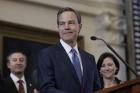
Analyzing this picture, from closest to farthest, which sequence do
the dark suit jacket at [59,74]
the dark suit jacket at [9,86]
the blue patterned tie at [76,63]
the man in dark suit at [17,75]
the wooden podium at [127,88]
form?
the wooden podium at [127,88]
the dark suit jacket at [59,74]
the blue patterned tie at [76,63]
the dark suit jacket at [9,86]
the man in dark suit at [17,75]

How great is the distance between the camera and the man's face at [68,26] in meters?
2.96

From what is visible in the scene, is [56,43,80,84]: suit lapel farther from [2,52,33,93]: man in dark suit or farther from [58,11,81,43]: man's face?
[2,52,33,93]: man in dark suit

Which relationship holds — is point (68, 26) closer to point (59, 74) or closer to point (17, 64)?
point (59, 74)

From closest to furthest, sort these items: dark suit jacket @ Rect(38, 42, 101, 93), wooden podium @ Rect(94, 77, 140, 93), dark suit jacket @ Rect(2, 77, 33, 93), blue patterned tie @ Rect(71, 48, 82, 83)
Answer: wooden podium @ Rect(94, 77, 140, 93), dark suit jacket @ Rect(38, 42, 101, 93), blue patterned tie @ Rect(71, 48, 82, 83), dark suit jacket @ Rect(2, 77, 33, 93)

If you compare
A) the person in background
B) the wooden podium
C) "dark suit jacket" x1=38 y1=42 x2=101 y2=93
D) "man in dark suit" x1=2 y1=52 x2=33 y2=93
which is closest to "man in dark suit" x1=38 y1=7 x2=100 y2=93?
"dark suit jacket" x1=38 y1=42 x2=101 y2=93

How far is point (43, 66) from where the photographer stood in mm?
2893

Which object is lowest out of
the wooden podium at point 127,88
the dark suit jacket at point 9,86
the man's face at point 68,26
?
the dark suit jacket at point 9,86

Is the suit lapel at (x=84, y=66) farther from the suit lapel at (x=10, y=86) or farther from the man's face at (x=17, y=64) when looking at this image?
the man's face at (x=17, y=64)

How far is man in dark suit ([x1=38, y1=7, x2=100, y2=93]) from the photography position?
286 centimetres

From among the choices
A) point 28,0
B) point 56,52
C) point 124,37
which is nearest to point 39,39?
point 28,0

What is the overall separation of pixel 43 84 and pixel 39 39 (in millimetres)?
3223

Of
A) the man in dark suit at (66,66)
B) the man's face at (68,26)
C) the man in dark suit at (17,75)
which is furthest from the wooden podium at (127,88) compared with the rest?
the man in dark suit at (17,75)

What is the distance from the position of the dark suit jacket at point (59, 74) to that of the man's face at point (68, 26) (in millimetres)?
85

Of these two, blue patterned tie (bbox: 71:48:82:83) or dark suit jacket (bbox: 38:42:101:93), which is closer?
dark suit jacket (bbox: 38:42:101:93)
